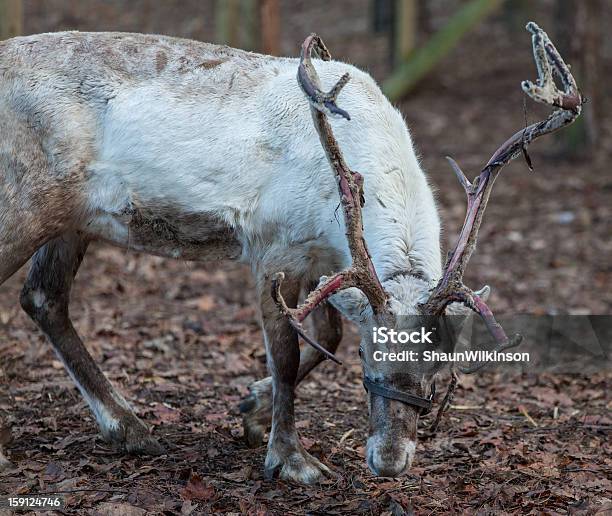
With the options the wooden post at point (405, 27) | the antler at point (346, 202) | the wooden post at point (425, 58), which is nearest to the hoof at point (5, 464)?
the antler at point (346, 202)

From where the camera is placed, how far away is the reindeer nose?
13.6 feet

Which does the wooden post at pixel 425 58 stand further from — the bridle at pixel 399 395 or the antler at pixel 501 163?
the bridle at pixel 399 395

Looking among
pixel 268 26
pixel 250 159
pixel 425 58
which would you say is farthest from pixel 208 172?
pixel 425 58

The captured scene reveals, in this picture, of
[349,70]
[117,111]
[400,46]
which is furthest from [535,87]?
[400,46]

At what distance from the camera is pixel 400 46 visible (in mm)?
14719

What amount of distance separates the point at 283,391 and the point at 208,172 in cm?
118

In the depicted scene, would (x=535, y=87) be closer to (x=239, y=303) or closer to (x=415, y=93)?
(x=239, y=303)

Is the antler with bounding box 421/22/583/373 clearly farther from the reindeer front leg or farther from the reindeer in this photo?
the reindeer front leg

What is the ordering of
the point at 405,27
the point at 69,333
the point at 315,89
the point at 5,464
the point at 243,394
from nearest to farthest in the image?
the point at 315,89
the point at 5,464
the point at 69,333
the point at 243,394
the point at 405,27

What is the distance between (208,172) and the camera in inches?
194

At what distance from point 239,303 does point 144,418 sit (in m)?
2.60

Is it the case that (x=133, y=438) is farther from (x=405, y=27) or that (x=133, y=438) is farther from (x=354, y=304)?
(x=405, y=27)

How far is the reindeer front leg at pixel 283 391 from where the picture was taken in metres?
4.80

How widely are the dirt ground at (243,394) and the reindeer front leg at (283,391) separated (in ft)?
0.38
